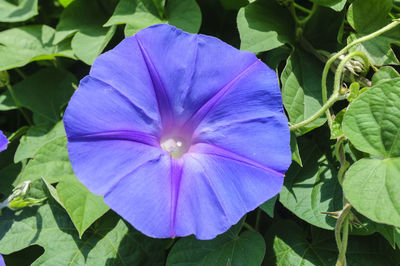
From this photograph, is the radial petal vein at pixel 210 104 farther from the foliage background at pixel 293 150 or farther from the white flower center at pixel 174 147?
the foliage background at pixel 293 150

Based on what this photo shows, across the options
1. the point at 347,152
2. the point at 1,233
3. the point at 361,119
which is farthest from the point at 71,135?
the point at 347,152

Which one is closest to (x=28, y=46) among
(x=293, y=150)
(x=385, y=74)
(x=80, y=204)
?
(x=80, y=204)

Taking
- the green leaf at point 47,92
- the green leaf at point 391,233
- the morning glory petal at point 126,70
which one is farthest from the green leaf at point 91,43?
the green leaf at point 391,233

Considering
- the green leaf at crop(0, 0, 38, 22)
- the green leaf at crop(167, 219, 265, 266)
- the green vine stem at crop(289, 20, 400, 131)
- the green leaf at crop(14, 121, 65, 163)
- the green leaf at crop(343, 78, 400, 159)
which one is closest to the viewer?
the green leaf at crop(343, 78, 400, 159)

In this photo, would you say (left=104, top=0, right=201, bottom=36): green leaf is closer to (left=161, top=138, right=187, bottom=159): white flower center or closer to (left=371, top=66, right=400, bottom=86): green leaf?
(left=161, top=138, right=187, bottom=159): white flower center

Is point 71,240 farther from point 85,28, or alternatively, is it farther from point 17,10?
point 17,10

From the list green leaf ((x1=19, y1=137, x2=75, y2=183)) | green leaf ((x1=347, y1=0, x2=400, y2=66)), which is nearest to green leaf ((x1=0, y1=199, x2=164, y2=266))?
green leaf ((x1=19, y1=137, x2=75, y2=183))
